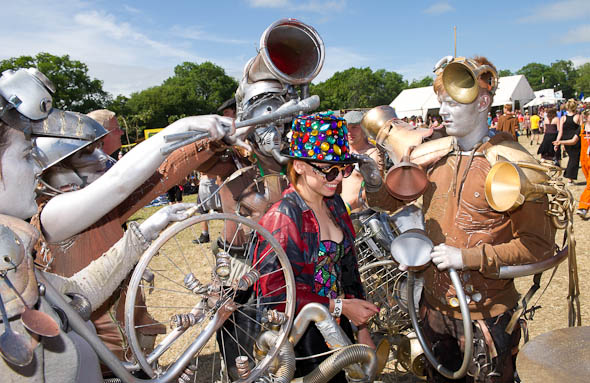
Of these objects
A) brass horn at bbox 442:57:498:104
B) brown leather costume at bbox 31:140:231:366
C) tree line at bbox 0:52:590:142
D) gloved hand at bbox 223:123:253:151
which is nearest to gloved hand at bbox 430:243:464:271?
brass horn at bbox 442:57:498:104

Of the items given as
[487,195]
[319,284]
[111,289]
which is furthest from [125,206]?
[487,195]

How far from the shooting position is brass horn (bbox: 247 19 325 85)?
275 cm

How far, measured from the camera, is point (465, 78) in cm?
256

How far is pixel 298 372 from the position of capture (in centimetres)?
222

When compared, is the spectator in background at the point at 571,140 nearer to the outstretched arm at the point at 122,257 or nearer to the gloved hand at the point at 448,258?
the gloved hand at the point at 448,258

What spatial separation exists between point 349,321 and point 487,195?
1.02m

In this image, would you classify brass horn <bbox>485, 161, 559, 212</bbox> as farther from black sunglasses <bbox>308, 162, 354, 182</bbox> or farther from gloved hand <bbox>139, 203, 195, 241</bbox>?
gloved hand <bbox>139, 203, 195, 241</bbox>

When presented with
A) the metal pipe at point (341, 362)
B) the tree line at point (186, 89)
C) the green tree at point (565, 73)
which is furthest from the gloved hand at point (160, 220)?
the green tree at point (565, 73)

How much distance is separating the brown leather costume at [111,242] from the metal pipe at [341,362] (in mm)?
965

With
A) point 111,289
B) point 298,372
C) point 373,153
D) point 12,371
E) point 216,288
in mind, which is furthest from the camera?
point 373,153

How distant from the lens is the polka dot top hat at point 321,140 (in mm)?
2117

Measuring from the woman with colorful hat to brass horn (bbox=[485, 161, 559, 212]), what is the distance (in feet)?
2.52

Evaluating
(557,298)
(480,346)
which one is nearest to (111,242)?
(480,346)

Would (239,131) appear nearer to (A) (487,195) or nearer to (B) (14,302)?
(B) (14,302)
